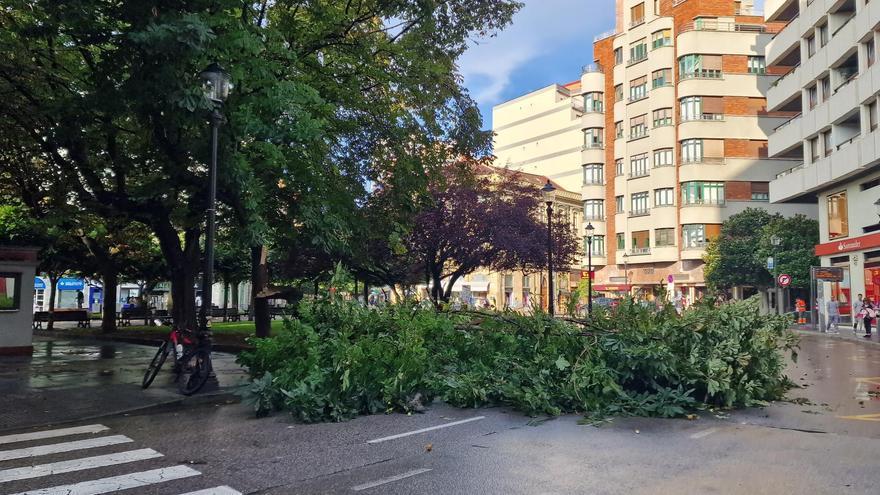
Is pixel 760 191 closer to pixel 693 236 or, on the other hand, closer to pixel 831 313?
pixel 693 236

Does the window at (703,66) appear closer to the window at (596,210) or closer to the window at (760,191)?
the window at (760,191)

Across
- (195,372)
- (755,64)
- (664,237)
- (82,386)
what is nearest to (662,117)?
(755,64)

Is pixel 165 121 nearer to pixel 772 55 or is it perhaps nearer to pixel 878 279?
pixel 878 279

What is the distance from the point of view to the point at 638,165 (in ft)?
198

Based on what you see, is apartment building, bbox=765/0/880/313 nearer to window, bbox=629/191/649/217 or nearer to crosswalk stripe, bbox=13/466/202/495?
window, bbox=629/191/649/217

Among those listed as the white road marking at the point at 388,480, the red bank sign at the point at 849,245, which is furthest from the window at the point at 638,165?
the white road marking at the point at 388,480

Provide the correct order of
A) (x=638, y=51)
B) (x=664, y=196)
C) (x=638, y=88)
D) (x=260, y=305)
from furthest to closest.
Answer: (x=638, y=51) < (x=638, y=88) < (x=664, y=196) < (x=260, y=305)

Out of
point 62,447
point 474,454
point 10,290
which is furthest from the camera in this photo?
point 10,290

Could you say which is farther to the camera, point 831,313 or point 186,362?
point 831,313

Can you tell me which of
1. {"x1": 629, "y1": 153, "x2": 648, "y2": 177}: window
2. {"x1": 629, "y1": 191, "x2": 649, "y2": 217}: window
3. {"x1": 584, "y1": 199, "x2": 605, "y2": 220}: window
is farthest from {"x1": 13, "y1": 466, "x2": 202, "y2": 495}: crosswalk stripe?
{"x1": 584, "y1": 199, "x2": 605, "y2": 220}: window

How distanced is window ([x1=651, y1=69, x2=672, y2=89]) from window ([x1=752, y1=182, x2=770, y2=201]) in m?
11.5

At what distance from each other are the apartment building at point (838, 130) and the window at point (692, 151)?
13.7 metres

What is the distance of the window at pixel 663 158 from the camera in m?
57.3

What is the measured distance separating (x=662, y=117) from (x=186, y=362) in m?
54.2
